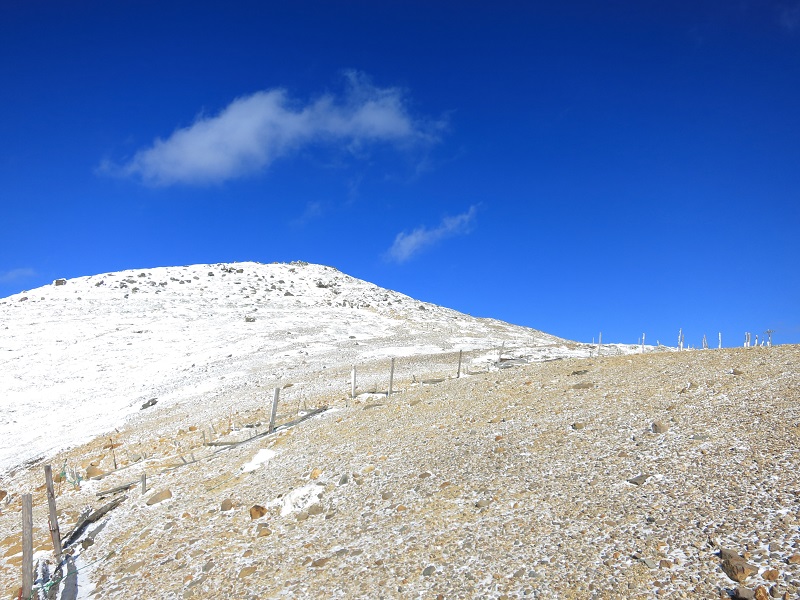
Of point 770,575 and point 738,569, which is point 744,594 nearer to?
point 738,569

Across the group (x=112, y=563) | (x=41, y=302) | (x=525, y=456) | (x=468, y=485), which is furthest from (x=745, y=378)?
(x=41, y=302)

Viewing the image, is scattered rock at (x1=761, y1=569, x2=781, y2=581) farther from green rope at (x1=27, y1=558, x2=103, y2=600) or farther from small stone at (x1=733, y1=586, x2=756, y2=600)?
green rope at (x1=27, y1=558, x2=103, y2=600)

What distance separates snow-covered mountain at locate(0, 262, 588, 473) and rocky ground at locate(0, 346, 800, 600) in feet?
35.4

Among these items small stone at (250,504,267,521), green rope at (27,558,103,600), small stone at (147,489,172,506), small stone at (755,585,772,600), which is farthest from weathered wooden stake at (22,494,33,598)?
small stone at (755,585,772,600)

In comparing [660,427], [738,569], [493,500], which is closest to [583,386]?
[660,427]

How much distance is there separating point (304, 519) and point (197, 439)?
1166 cm

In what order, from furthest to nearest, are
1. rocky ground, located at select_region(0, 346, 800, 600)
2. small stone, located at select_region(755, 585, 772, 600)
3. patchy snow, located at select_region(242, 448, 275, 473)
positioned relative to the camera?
patchy snow, located at select_region(242, 448, 275, 473) → rocky ground, located at select_region(0, 346, 800, 600) → small stone, located at select_region(755, 585, 772, 600)

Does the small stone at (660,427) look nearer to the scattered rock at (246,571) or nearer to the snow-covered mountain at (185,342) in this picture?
the scattered rock at (246,571)

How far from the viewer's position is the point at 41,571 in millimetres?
13242

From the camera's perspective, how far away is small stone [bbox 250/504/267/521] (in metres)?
12.8

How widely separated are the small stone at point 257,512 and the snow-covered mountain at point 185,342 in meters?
13.7

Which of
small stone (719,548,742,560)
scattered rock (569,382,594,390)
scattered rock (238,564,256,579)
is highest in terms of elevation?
scattered rock (569,382,594,390)

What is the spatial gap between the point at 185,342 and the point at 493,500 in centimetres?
3913

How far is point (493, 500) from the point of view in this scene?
11.0 meters
